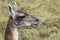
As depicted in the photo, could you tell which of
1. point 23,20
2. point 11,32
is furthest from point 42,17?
point 11,32

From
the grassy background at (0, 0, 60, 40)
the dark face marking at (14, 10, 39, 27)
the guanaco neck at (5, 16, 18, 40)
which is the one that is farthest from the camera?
the grassy background at (0, 0, 60, 40)

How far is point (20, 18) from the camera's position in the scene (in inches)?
209

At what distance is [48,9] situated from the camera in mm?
7887

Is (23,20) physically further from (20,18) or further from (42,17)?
(42,17)

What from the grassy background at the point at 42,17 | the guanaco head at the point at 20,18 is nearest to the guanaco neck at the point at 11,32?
the guanaco head at the point at 20,18

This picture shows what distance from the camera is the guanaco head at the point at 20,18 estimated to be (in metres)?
5.12

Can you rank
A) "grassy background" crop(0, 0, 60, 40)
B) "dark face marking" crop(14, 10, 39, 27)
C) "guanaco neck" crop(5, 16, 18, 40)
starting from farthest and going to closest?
1. "grassy background" crop(0, 0, 60, 40)
2. "dark face marking" crop(14, 10, 39, 27)
3. "guanaco neck" crop(5, 16, 18, 40)

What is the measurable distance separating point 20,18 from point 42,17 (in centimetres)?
199

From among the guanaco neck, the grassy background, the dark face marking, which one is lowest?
the grassy background

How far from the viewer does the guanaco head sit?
5.12 metres

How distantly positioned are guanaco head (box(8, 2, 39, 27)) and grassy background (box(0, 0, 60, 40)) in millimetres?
992

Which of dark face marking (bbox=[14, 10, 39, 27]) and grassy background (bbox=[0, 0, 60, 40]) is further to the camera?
grassy background (bbox=[0, 0, 60, 40])

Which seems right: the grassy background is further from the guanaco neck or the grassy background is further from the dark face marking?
the guanaco neck

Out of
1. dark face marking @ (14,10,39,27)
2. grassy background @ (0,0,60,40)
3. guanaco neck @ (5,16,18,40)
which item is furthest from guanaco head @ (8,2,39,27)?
grassy background @ (0,0,60,40)
